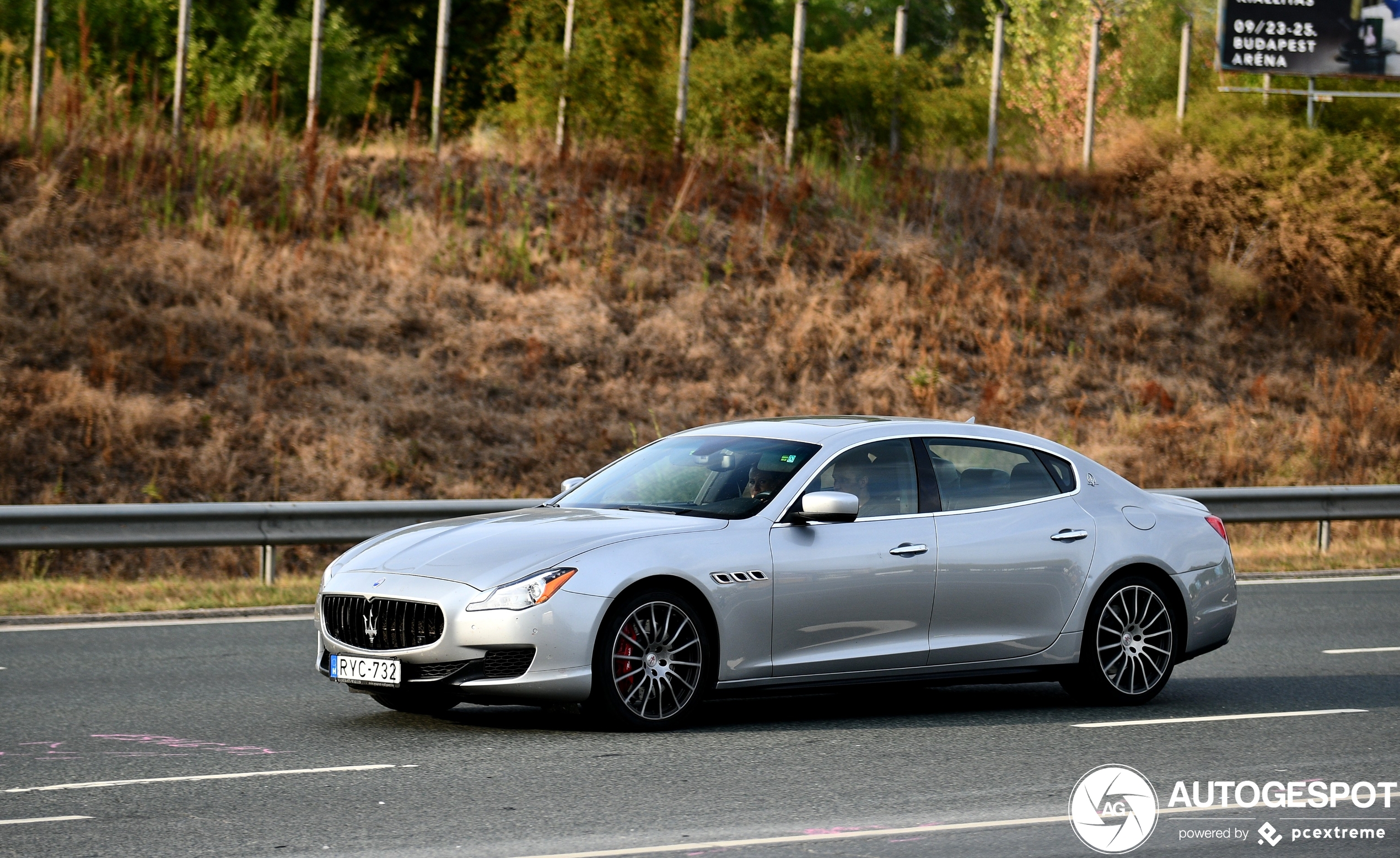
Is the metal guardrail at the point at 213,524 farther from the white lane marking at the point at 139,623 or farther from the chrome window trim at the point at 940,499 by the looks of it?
the chrome window trim at the point at 940,499

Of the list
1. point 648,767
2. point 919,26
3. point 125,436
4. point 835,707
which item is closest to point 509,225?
point 125,436

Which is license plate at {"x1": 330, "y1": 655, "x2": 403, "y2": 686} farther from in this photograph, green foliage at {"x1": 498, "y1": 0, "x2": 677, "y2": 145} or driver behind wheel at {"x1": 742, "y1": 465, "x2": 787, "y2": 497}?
green foliage at {"x1": 498, "y1": 0, "x2": 677, "y2": 145}

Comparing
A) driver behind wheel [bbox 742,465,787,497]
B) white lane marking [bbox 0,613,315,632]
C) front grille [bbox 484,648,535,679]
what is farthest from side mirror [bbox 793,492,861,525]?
white lane marking [bbox 0,613,315,632]

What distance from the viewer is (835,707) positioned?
9188mm

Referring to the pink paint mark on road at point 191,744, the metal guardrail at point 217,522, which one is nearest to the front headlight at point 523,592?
the pink paint mark on road at point 191,744

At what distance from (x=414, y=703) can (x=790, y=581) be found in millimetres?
2060

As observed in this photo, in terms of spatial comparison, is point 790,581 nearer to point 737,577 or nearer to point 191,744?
point 737,577

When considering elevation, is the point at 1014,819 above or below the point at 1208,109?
below

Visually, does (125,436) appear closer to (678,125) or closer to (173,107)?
(173,107)

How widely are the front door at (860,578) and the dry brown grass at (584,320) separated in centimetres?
958

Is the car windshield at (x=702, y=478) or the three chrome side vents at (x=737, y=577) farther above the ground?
the car windshield at (x=702, y=478)

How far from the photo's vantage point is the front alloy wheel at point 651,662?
25.4ft

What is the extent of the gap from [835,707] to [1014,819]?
2850 mm

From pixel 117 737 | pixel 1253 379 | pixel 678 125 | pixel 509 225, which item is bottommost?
pixel 117 737
